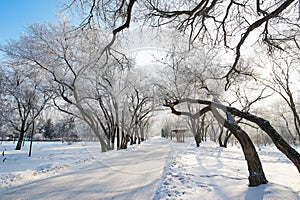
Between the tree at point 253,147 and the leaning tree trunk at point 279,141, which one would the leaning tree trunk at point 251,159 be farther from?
the leaning tree trunk at point 279,141

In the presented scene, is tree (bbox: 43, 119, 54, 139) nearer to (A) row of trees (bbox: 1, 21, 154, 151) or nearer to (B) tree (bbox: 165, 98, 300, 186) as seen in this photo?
(A) row of trees (bbox: 1, 21, 154, 151)

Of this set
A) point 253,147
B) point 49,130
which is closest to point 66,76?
point 253,147

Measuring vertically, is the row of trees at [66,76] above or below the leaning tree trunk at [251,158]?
above

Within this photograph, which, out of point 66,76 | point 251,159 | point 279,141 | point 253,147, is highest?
point 66,76

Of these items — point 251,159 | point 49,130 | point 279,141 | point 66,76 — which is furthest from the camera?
point 49,130

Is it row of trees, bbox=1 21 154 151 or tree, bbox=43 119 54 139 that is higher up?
row of trees, bbox=1 21 154 151

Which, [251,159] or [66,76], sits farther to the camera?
[66,76]

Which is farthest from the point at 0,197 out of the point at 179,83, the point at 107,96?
the point at 179,83

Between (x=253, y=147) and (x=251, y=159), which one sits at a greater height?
(x=253, y=147)

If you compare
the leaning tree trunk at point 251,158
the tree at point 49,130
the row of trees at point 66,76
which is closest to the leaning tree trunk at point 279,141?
the leaning tree trunk at point 251,158

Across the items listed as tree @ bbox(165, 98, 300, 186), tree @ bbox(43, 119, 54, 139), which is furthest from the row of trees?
tree @ bbox(43, 119, 54, 139)

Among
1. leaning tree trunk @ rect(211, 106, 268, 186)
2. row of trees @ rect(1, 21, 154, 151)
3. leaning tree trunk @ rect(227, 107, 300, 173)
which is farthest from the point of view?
row of trees @ rect(1, 21, 154, 151)

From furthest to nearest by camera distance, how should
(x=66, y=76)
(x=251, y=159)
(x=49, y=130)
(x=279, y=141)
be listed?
(x=49, y=130) → (x=66, y=76) → (x=251, y=159) → (x=279, y=141)

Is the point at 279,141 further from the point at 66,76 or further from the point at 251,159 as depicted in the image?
the point at 66,76
